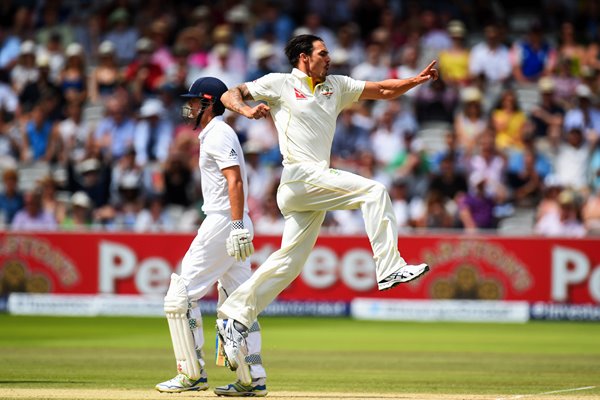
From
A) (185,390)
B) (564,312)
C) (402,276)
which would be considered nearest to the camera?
(402,276)

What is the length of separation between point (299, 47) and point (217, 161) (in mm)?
932

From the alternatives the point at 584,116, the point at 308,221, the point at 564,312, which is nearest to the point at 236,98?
the point at 308,221

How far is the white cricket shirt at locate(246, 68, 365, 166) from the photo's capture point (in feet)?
25.7

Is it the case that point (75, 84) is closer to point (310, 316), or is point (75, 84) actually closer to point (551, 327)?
point (310, 316)

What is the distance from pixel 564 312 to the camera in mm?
15734

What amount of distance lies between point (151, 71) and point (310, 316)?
5.14 metres

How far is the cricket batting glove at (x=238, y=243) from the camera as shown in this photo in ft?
25.1

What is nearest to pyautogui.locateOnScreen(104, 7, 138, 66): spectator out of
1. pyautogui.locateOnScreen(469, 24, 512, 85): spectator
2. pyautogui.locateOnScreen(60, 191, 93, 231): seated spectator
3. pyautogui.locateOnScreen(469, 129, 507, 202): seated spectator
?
pyautogui.locateOnScreen(60, 191, 93, 231): seated spectator

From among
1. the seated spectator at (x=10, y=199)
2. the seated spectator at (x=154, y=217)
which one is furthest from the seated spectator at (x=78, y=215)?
the seated spectator at (x=10, y=199)

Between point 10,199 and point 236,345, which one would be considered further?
point 10,199

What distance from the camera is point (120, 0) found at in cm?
2106

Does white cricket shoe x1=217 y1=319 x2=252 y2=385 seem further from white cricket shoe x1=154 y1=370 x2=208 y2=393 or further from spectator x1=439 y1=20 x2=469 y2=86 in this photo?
spectator x1=439 y1=20 x2=469 y2=86

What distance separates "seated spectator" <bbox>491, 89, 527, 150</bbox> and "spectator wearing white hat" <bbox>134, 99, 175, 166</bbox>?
487 cm

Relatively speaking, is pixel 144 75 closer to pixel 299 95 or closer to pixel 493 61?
pixel 493 61
